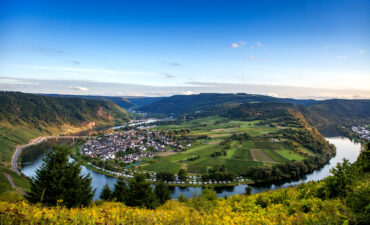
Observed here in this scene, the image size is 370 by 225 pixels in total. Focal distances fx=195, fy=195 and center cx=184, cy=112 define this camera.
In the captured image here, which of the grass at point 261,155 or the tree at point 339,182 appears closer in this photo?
the tree at point 339,182

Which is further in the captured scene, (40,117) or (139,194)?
(40,117)

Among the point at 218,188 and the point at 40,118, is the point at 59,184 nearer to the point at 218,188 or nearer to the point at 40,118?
the point at 218,188

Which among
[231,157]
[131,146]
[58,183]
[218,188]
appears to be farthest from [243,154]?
[58,183]

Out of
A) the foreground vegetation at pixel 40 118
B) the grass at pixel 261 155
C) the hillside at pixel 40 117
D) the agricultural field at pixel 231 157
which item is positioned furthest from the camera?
the hillside at pixel 40 117

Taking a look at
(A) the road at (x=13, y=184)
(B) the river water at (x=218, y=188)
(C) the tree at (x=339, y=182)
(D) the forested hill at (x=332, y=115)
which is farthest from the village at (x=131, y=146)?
(D) the forested hill at (x=332, y=115)

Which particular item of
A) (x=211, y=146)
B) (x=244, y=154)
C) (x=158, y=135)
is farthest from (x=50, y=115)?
(x=244, y=154)

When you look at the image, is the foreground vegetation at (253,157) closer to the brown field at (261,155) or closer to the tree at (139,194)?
the brown field at (261,155)
